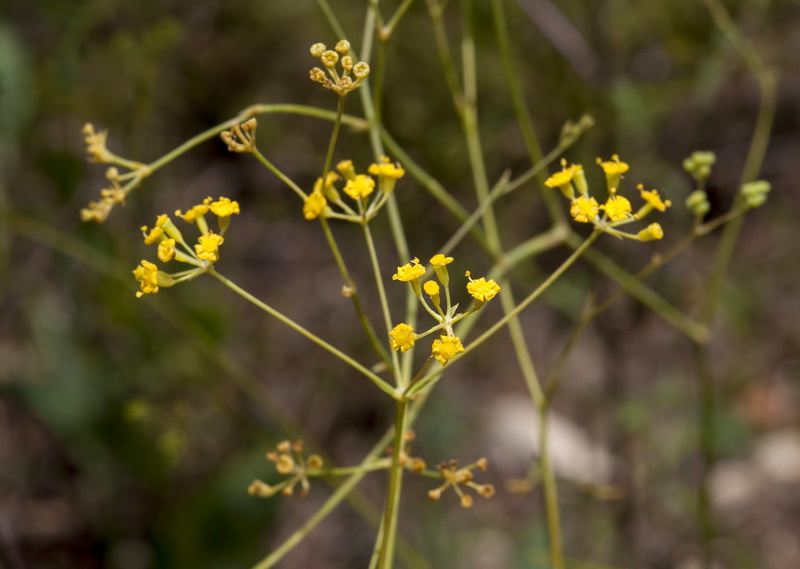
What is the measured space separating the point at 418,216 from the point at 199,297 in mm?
1083

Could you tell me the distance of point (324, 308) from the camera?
3953 millimetres

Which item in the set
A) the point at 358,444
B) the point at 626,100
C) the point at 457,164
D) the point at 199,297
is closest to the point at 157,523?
the point at 199,297

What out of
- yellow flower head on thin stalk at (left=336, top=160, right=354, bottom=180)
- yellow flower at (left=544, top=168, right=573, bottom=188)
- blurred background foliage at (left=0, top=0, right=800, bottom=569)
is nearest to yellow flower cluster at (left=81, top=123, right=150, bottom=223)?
yellow flower head on thin stalk at (left=336, top=160, right=354, bottom=180)

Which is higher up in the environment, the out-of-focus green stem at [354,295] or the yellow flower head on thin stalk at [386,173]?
the yellow flower head on thin stalk at [386,173]

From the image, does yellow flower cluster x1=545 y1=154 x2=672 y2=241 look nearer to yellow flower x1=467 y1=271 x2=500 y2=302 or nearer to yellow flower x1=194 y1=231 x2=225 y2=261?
yellow flower x1=467 y1=271 x2=500 y2=302

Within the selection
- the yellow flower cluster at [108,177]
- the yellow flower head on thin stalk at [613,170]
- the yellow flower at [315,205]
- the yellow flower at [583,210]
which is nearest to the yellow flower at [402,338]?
the yellow flower at [315,205]

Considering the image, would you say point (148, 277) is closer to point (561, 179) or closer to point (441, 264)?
point (441, 264)

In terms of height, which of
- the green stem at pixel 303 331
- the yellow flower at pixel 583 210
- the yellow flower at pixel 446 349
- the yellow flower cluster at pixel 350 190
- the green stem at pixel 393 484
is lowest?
the green stem at pixel 393 484

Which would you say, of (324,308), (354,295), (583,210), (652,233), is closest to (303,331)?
(354,295)

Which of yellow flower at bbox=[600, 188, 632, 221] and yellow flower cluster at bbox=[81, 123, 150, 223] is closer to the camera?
yellow flower at bbox=[600, 188, 632, 221]

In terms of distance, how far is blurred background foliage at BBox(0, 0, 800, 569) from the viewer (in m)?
2.72

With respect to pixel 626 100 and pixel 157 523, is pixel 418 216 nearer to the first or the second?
pixel 626 100

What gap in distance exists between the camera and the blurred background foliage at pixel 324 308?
2.72 m

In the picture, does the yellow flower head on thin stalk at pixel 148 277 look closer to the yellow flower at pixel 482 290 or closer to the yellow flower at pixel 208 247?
the yellow flower at pixel 208 247
